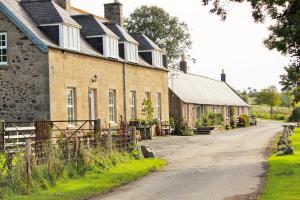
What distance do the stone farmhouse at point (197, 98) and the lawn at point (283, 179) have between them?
2867 centimetres

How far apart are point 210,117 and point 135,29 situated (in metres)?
Result: 20.6

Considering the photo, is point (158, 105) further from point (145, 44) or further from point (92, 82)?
point (92, 82)

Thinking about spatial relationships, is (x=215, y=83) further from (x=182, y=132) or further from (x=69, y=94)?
(x=69, y=94)

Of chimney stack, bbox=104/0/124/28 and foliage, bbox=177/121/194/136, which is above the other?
chimney stack, bbox=104/0/124/28

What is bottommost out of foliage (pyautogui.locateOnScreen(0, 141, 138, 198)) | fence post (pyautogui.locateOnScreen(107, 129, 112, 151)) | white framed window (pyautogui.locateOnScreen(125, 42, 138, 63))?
foliage (pyautogui.locateOnScreen(0, 141, 138, 198))

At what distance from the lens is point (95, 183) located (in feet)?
58.6

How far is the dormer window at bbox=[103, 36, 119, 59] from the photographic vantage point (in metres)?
36.9

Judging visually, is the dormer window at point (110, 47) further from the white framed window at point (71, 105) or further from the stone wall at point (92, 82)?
the white framed window at point (71, 105)

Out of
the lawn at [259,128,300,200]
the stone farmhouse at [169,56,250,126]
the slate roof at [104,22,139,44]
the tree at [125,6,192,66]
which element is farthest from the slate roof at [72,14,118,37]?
the tree at [125,6,192,66]

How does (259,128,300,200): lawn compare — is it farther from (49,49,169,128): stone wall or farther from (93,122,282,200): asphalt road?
(49,49,169,128): stone wall

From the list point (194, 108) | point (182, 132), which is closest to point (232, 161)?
point (182, 132)

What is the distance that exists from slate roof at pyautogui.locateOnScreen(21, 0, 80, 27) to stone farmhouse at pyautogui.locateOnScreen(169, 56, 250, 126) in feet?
70.4

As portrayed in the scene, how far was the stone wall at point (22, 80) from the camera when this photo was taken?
30.3m

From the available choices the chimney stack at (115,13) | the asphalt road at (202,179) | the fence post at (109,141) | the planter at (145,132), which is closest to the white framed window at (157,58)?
the chimney stack at (115,13)
